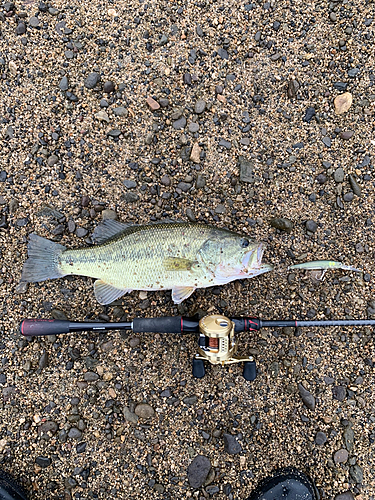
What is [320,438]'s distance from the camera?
313 cm

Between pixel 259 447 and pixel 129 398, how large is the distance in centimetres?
142

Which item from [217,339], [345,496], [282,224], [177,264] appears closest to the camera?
[217,339]

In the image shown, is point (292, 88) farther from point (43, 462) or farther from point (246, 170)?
point (43, 462)

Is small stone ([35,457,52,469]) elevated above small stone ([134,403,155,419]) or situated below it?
below

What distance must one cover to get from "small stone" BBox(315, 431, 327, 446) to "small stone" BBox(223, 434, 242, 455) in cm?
80

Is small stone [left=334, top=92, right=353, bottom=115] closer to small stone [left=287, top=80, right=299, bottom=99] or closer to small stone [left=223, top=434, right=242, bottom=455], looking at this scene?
small stone [left=287, top=80, right=299, bottom=99]

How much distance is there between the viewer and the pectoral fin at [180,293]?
9.75 ft

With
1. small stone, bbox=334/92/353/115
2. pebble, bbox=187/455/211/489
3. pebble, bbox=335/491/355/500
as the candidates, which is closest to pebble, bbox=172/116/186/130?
small stone, bbox=334/92/353/115

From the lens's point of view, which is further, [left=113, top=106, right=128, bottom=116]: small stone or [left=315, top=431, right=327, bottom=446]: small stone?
[left=113, top=106, right=128, bottom=116]: small stone

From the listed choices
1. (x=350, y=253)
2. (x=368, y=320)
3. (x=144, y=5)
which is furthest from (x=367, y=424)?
(x=144, y=5)

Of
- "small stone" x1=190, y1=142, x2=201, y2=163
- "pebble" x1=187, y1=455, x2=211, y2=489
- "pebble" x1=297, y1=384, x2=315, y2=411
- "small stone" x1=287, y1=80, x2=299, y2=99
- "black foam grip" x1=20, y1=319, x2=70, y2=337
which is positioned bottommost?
"pebble" x1=187, y1=455, x2=211, y2=489

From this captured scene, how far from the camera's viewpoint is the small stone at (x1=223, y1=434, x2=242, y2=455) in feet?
10.1

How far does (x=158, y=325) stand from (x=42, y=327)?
1.11m

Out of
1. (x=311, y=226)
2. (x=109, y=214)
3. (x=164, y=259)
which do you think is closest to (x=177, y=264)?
(x=164, y=259)
